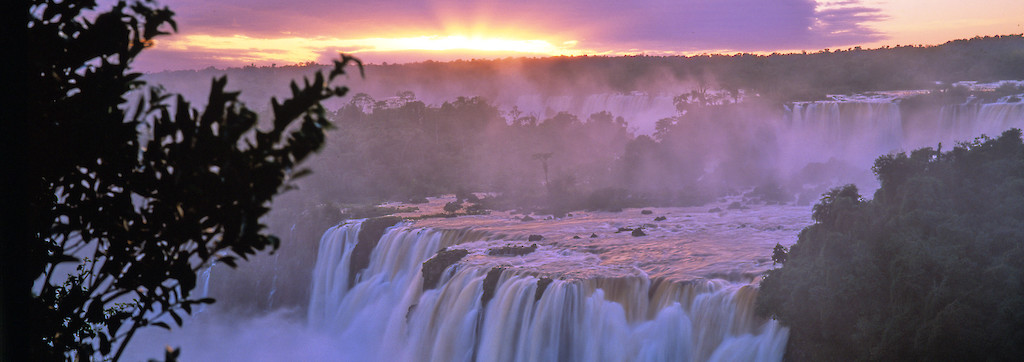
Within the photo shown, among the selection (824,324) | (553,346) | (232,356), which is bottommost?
(232,356)

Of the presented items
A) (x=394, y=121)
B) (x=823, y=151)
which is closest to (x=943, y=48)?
(x=823, y=151)

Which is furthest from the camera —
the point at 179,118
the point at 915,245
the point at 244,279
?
the point at 244,279

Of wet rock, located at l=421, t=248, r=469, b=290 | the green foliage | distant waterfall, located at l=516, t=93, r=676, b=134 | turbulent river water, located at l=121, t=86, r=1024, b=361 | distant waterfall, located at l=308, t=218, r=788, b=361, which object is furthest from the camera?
distant waterfall, located at l=516, t=93, r=676, b=134

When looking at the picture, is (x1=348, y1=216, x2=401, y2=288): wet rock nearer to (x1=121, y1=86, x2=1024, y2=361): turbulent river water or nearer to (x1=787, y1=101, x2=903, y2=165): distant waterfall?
(x1=121, y1=86, x2=1024, y2=361): turbulent river water

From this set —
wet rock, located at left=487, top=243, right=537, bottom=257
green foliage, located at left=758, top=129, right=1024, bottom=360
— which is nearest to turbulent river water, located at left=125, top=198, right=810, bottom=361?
wet rock, located at left=487, top=243, right=537, bottom=257

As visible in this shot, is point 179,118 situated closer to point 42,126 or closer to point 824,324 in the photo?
point 42,126

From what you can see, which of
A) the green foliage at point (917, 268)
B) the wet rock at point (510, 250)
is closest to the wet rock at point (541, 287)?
the wet rock at point (510, 250)

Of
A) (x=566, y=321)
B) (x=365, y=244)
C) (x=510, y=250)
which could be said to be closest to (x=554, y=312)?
(x=566, y=321)
